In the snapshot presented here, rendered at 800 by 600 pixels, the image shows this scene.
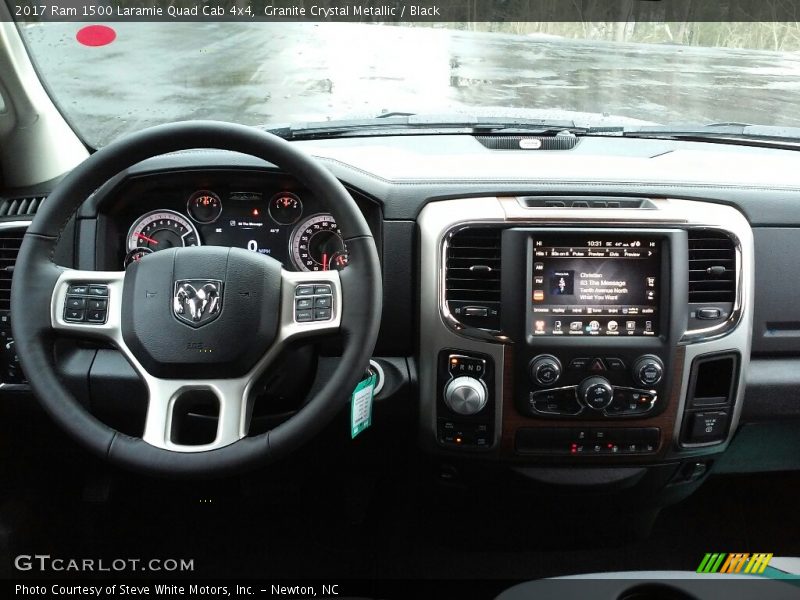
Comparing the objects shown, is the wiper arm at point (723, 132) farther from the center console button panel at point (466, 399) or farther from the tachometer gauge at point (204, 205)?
the tachometer gauge at point (204, 205)

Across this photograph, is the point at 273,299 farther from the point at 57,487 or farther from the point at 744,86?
the point at 744,86

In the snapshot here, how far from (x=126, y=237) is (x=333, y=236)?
606 mm

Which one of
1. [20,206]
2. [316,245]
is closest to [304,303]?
[316,245]

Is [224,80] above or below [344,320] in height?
above

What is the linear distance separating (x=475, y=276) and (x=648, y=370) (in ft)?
1.78

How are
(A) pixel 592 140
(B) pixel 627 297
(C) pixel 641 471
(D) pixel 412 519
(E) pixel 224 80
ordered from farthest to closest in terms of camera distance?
1. (E) pixel 224 80
2. (D) pixel 412 519
3. (A) pixel 592 140
4. (C) pixel 641 471
5. (B) pixel 627 297

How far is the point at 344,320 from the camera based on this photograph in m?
1.75

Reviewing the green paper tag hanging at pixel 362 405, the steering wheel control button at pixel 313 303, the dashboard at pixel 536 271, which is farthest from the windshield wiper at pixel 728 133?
the steering wheel control button at pixel 313 303

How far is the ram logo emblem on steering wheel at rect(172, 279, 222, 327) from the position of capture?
177 cm

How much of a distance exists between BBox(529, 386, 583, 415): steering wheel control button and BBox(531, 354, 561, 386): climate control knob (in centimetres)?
4

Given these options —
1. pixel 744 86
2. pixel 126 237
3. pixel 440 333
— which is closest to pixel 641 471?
pixel 440 333

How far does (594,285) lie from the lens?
216 centimetres

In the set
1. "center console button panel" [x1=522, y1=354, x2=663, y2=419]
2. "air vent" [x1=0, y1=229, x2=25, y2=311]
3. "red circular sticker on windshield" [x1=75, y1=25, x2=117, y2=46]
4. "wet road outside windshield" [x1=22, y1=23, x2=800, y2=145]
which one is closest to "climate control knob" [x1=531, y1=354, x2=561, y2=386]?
"center console button panel" [x1=522, y1=354, x2=663, y2=419]

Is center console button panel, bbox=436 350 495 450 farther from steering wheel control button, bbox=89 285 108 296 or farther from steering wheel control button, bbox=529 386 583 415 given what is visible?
steering wheel control button, bbox=89 285 108 296
